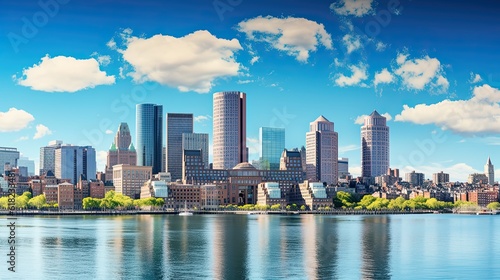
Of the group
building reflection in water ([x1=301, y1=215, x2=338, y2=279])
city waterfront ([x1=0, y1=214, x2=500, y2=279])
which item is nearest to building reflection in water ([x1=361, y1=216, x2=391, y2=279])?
city waterfront ([x1=0, y1=214, x2=500, y2=279])

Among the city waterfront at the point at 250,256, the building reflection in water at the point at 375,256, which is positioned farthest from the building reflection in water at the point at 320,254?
the building reflection in water at the point at 375,256

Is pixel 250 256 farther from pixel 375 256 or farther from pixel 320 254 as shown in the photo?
pixel 375 256

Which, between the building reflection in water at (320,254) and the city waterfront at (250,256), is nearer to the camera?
the city waterfront at (250,256)

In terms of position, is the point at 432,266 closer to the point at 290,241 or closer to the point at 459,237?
the point at 290,241

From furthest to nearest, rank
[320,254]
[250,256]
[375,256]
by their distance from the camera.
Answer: [320,254], [375,256], [250,256]

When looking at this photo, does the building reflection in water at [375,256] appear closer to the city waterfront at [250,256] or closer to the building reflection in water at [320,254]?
the city waterfront at [250,256]

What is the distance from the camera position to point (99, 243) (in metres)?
78.4

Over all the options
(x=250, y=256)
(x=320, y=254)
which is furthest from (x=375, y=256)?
(x=250, y=256)

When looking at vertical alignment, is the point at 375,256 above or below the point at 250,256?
below

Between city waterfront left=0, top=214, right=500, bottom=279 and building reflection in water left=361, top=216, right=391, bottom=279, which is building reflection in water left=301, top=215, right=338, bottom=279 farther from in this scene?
building reflection in water left=361, top=216, right=391, bottom=279

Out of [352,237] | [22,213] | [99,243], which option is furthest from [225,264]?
[22,213]

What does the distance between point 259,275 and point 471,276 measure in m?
14.6

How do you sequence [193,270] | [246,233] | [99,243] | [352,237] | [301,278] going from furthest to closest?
[246,233], [352,237], [99,243], [193,270], [301,278]

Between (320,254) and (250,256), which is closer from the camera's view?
(250,256)
